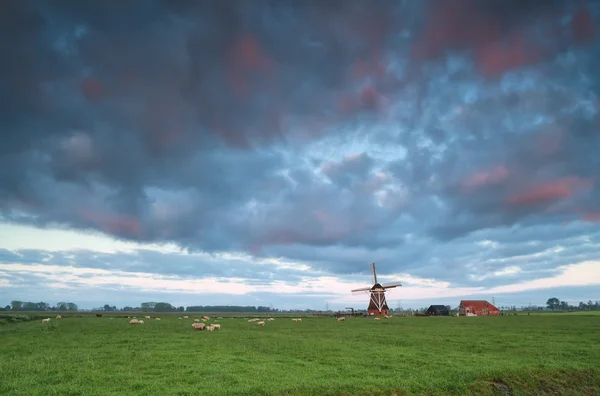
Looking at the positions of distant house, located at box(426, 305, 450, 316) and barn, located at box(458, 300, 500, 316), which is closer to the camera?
distant house, located at box(426, 305, 450, 316)

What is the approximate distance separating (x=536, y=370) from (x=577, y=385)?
172 centimetres

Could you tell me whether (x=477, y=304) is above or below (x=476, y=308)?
above

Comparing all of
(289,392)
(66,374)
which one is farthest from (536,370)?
(66,374)

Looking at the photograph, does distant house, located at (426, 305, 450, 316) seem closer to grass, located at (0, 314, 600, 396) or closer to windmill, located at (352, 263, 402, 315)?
windmill, located at (352, 263, 402, 315)

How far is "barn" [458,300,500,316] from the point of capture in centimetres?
12519

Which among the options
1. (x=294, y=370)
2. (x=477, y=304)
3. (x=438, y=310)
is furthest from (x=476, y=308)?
(x=294, y=370)

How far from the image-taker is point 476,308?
416 ft

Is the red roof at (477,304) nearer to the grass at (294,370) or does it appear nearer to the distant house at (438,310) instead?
the distant house at (438,310)

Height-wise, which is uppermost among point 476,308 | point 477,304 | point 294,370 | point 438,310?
point 477,304

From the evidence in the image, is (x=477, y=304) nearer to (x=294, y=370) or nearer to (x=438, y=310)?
(x=438, y=310)

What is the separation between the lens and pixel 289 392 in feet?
47.7

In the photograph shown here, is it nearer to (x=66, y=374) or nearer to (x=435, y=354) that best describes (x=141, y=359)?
(x=66, y=374)

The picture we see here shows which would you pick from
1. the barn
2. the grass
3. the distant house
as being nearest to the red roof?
the barn

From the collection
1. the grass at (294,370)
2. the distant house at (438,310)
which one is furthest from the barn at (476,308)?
the grass at (294,370)
